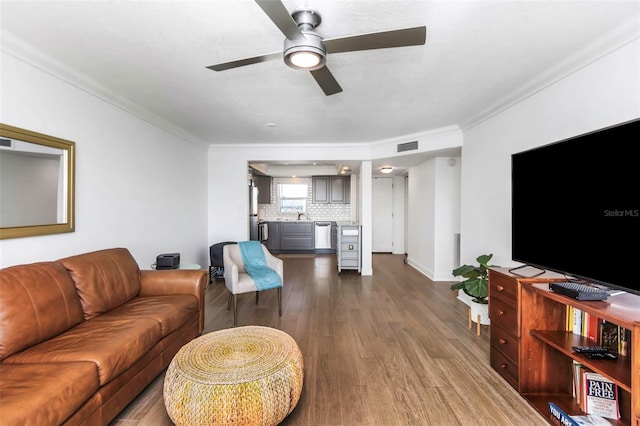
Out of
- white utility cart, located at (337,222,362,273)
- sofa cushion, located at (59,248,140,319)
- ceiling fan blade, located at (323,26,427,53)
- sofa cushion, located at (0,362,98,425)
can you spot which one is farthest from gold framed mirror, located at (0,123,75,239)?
white utility cart, located at (337,222,362,273)

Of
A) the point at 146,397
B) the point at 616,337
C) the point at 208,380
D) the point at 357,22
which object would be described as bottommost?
the point at 146,397

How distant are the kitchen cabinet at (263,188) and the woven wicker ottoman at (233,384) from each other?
6042 millimetres

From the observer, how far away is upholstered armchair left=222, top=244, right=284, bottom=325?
3.08 meters

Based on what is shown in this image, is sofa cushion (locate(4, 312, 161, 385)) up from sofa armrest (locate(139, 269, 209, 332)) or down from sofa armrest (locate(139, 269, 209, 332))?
down

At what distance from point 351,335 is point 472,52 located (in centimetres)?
266

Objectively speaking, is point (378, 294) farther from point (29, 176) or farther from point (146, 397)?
point (29, 176)

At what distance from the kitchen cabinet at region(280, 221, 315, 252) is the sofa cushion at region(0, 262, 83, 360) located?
18.9ft

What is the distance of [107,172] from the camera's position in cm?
287

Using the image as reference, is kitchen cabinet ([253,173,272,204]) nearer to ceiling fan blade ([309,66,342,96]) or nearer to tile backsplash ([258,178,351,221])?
tile backsplash ([258,178,351,221])

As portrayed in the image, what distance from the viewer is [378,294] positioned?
4191mm

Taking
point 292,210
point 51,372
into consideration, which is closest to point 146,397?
point 51,372

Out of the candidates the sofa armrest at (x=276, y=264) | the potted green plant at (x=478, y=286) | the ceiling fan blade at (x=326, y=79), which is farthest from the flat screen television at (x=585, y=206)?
the sofa armrest at (x=276, y=264)

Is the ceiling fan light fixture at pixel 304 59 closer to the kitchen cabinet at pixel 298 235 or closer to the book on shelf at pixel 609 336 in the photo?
the book on shelf at pixel 609 336

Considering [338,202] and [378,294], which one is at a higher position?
[338,202]
